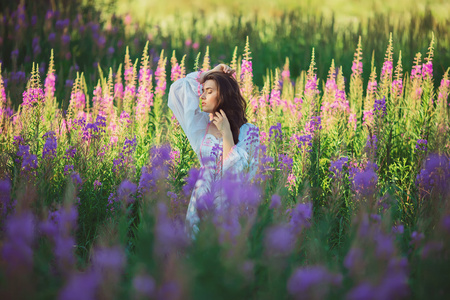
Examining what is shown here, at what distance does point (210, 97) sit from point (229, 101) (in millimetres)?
155

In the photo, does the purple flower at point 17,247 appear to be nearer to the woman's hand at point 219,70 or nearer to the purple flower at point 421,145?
the woman's hand at point 219,70

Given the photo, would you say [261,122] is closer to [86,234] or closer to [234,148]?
[234,148]

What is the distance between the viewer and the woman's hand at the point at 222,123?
116 inches

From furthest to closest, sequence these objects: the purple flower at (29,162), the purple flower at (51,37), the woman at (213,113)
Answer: the purple flower at (51,37)
the woman at (213,113)
the purple flower at (29,162)

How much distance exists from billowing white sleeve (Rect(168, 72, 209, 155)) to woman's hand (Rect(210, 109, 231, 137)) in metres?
0.21

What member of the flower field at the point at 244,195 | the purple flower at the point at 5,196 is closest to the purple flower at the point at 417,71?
the flower field at the point at 244,195

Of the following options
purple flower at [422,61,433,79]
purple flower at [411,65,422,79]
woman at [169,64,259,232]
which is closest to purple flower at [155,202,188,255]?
woman at [169,64,259,232]

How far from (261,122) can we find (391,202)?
1.53 meters

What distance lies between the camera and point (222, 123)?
2.97 metres

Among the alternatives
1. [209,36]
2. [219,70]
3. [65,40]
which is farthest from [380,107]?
[65,40]

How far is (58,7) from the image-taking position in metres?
9.27

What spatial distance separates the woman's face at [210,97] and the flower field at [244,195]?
49 centimetres

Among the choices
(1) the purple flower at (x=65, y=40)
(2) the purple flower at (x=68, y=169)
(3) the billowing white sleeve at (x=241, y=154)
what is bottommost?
(2) the purple flower at (x=68, y=169)

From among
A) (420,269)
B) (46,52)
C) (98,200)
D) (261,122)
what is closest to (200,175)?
(420,269)
